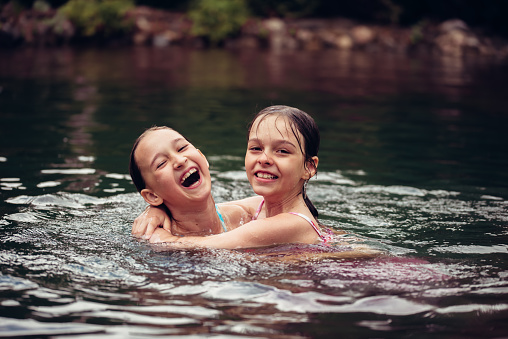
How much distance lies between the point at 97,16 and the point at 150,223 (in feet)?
65.9

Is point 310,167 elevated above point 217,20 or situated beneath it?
situated beneath

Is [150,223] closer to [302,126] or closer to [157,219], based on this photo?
[157,219]

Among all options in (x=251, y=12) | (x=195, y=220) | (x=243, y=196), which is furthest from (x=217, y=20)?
(x=195, y=220)

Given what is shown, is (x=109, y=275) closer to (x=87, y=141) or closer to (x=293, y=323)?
(x=293, y=323)

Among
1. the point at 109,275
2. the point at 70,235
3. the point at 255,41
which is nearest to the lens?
the point at 109,275

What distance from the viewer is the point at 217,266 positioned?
3.88 m

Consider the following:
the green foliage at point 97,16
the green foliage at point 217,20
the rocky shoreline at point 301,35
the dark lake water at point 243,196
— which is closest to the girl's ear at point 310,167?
the dark lake water at point 243,196

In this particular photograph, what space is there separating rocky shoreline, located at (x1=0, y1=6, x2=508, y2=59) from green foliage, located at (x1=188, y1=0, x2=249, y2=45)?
32 centimetres

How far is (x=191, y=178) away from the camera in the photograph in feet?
14.4

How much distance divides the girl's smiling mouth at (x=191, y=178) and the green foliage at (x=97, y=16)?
19.5 m

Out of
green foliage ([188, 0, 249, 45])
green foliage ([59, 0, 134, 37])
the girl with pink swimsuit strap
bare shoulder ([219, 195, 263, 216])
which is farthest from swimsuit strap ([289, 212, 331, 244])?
green foliage ([188, 0, 249, 45])

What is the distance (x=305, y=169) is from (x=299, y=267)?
2.53ft

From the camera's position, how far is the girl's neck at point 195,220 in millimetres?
4523

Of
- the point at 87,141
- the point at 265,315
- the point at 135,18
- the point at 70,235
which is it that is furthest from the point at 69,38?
the point at 265,315
